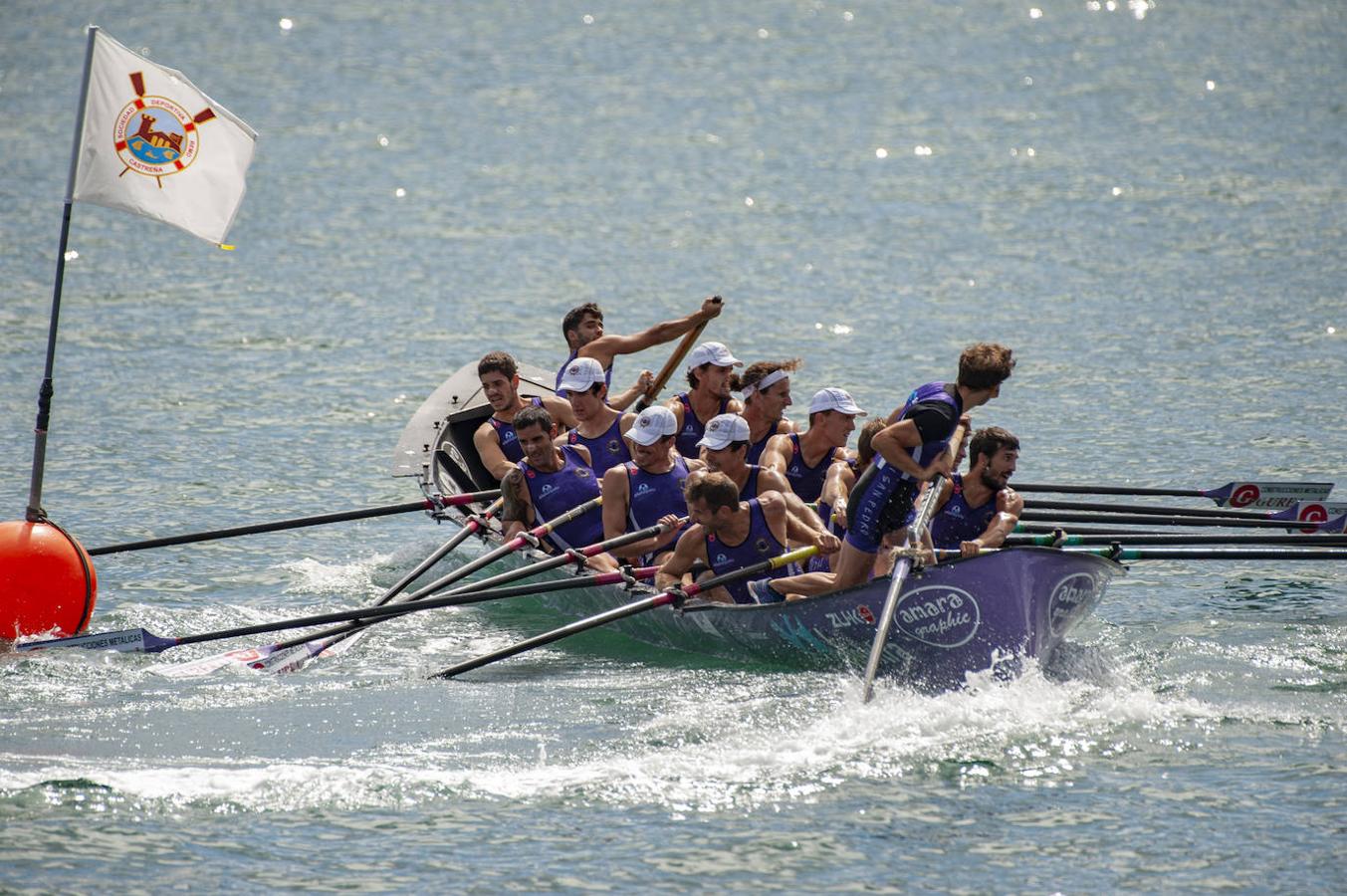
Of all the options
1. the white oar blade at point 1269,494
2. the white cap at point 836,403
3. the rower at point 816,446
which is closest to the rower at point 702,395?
the rower at point 816,446

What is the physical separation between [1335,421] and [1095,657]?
7645 mm

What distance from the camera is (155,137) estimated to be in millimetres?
11602

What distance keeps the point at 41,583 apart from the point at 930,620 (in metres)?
5.48

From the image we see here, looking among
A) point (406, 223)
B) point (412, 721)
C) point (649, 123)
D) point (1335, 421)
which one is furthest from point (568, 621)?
point (649, 123)

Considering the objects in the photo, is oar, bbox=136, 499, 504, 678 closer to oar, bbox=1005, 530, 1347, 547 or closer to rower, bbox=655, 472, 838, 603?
rower, bbox=655, 472, 838, 603

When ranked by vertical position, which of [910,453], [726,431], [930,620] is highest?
[726,431]

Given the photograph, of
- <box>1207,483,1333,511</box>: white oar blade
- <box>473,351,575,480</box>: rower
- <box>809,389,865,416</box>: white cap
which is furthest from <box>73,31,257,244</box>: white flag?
<box>1207,483,1333,511</box>: white oar blade

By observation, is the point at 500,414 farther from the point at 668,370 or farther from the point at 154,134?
the point at 154,134

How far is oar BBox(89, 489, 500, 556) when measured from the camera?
12.9m

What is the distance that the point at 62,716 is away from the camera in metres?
10.4

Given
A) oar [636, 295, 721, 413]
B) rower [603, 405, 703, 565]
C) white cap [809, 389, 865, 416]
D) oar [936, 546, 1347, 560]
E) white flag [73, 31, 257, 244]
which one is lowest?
oar [936, 546, 1347, 560]

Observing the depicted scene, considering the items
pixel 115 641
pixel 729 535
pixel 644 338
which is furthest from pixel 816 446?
pixel 115 641

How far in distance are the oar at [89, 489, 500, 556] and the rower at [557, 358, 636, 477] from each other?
771mm

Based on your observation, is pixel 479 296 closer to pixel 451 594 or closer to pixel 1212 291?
pixel 1212 291
